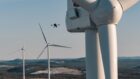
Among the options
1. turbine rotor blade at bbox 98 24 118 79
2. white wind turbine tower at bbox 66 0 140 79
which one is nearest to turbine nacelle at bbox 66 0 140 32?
white wind turbine tower at bbox 66 0 140 79

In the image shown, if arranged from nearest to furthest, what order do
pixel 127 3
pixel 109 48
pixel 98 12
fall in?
1. pixel 109 48
2. pixel 98 12
3. pixel 127 3

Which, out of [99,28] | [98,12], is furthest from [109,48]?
[98,12]

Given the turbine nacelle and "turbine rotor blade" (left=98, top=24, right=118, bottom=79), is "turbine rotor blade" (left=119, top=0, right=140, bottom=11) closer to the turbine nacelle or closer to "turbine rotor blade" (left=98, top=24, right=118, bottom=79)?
the turbine nacelle

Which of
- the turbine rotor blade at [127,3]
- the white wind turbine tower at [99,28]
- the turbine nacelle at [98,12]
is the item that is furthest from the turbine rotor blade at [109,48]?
the turbine rotor blade at [127,3]

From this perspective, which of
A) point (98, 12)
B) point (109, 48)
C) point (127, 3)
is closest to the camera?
point (109, 48)

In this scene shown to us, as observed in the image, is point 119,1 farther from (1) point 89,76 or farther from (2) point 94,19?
(1) point 89,76

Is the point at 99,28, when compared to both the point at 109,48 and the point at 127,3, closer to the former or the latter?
the point at 109,48

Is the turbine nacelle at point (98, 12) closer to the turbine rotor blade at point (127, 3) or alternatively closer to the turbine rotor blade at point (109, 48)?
the turbine rotor blade at point (127, 3)

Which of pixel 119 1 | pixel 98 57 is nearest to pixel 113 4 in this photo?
pixel 119 1
